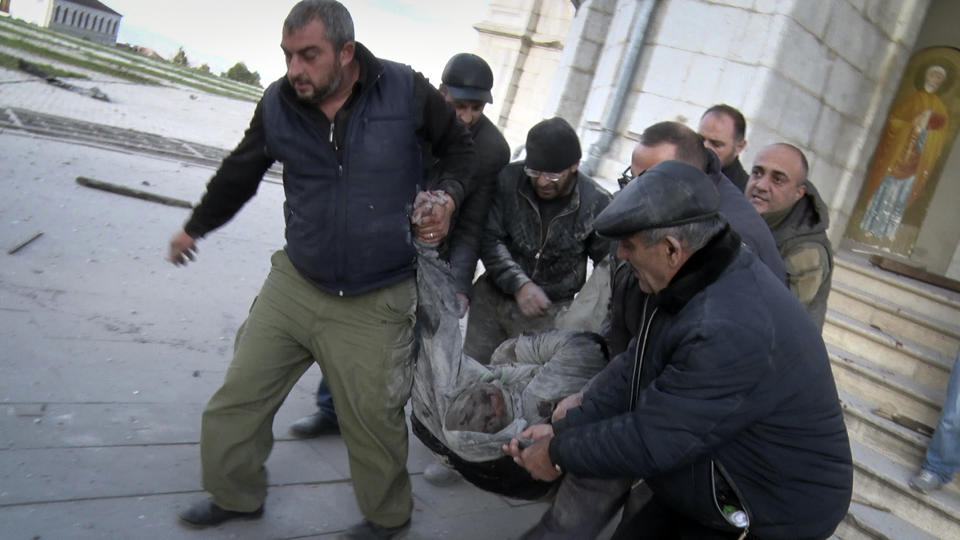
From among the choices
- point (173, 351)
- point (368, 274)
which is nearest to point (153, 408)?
point (173, 351)

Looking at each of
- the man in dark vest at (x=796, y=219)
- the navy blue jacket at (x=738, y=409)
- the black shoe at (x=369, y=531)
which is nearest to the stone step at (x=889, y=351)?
the man in dark vest at (x=796, y=219)

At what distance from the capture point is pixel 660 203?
5.87 ft

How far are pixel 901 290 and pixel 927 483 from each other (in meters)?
2.54

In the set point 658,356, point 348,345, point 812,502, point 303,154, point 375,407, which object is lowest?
point 375,407

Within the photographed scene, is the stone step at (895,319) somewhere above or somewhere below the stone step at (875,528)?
above

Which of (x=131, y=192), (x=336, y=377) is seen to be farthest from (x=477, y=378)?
(x=131, y=192)

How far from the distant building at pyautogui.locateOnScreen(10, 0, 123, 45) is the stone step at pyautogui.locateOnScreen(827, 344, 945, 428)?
3153 inches

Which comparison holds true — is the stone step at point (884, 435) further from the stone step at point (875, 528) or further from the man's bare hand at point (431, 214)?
the man's bare hand at point (431, 214)

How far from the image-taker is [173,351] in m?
3.93

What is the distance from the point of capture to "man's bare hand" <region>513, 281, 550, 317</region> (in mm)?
3391

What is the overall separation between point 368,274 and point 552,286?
1.27m

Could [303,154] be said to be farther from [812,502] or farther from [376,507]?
[812,502]

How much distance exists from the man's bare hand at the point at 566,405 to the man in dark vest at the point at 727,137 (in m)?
1.69

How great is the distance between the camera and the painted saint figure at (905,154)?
7.79 m
